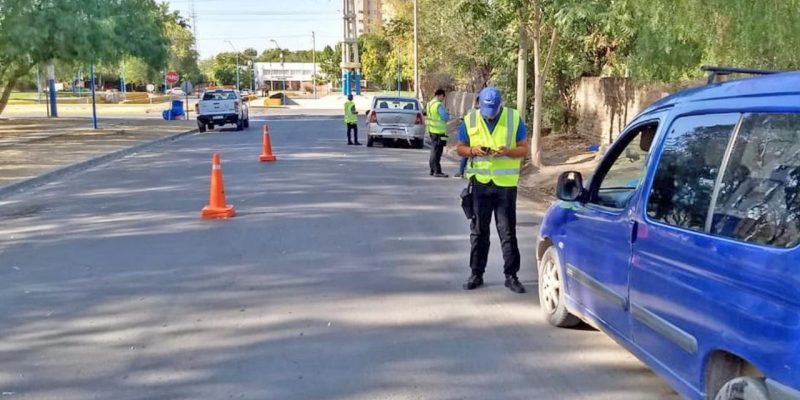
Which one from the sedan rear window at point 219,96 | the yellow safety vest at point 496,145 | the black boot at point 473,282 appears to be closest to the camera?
the yellow safety vest at point 496,145

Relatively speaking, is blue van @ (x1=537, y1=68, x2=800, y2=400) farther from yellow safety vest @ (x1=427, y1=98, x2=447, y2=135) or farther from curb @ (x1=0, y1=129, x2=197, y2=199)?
curb @ (x1=0, y1=129, x2=197, y2=199)

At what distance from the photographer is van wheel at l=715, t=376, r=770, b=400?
3.14m

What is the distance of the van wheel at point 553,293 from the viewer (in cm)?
585

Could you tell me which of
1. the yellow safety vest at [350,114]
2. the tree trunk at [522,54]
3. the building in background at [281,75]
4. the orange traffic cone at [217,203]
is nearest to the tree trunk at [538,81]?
the tree trunk at [522,54]

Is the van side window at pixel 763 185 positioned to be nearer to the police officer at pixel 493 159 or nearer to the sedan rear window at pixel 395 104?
the police officer at pixel 493 159

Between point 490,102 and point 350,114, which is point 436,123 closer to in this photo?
point 350,114

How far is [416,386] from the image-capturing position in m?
4.82

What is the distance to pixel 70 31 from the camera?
24109 millimetres

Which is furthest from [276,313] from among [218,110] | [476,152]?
[218,110]

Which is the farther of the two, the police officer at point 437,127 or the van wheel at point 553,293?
the police officer at point 437,127

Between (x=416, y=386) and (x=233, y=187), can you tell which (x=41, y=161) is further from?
(x=416, y=386)

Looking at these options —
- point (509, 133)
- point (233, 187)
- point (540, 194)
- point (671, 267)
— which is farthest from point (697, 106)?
point (233, 187)

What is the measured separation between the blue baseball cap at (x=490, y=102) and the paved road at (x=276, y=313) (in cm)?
157

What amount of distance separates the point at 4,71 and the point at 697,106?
3248cm
